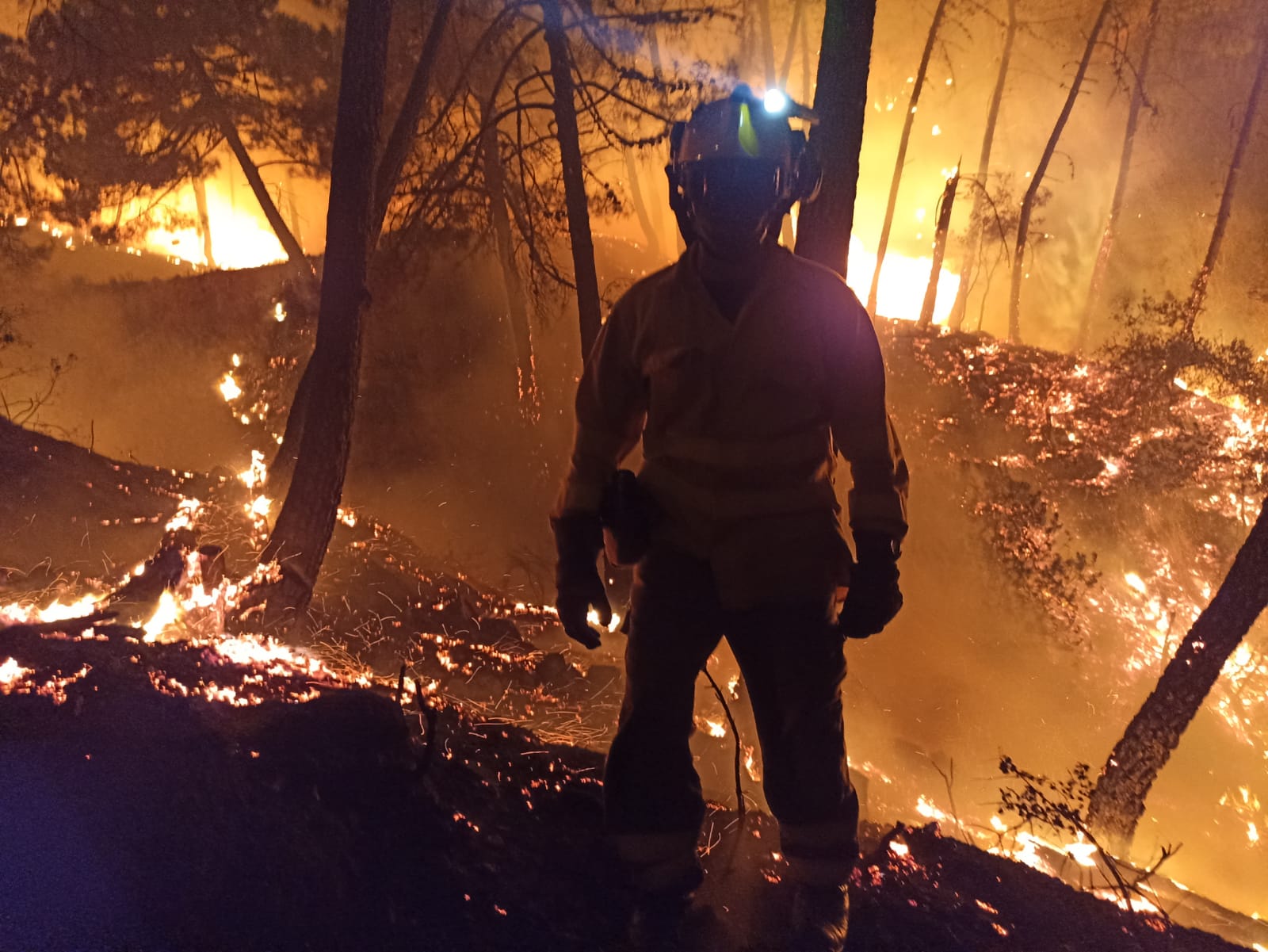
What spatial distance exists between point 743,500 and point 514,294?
38.5 feet

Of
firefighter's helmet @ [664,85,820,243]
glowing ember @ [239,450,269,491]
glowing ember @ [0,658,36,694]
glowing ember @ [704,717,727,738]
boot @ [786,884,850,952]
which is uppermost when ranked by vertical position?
firefighter's helmet @ [664,85,820,243]

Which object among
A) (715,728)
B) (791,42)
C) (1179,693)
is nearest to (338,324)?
(715,728)

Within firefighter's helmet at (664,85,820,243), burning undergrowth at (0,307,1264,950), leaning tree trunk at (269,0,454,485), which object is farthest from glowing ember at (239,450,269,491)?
firefighter's helmet at (664,85,820,243)

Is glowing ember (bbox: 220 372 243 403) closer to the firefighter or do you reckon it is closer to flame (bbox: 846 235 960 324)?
the firefighter

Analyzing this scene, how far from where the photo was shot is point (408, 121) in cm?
686

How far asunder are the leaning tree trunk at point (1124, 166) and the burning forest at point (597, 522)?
27 cm

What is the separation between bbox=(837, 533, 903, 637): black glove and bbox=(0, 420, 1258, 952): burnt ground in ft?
3.40

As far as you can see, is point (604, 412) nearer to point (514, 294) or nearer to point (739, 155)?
point (739, 155)

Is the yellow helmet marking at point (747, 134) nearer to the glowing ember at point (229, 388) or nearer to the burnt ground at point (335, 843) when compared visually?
the burnt ground at point (335, 843)

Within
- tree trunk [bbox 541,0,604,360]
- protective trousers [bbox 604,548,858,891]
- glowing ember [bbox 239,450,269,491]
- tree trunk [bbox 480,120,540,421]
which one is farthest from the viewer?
tree trunk [bbox 480,120,540,421]

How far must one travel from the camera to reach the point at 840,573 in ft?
6.85

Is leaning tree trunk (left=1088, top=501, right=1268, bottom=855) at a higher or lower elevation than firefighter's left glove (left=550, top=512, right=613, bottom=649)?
lower

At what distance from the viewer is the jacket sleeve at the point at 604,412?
7.05ft

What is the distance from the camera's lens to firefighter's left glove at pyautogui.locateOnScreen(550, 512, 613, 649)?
2186 mm
